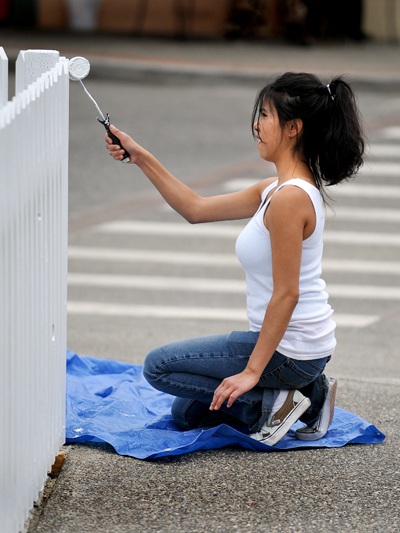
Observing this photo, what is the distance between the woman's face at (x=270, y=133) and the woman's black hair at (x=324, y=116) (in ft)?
0.08

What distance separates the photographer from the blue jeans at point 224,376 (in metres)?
4.36

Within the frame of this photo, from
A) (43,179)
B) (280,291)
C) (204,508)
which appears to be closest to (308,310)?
(280,291)

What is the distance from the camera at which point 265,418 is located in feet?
14.4

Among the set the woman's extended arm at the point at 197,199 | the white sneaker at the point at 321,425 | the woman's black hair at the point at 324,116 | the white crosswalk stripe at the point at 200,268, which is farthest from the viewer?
the white crosswalk stripe at the point at 200,268

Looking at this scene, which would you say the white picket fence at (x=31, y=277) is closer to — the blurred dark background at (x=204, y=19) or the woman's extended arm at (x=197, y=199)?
the woman's extended arm at (x=197, y=199)

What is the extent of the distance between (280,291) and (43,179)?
3.13 feet

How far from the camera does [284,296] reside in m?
4.16

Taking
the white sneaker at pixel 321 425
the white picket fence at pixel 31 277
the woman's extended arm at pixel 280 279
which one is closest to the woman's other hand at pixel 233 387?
the woman's extended arm at pixel 280 279

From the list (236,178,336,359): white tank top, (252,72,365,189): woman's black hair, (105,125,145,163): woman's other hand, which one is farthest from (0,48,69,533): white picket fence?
(252,72,365,189): woman's black hair

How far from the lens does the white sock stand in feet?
14.4

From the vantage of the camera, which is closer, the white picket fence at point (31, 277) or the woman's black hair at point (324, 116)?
the white picket fence at point (31, 277)

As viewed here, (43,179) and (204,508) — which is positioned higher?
(43,179)

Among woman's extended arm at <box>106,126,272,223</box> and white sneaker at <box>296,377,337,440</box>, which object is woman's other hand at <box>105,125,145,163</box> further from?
white sneaker at <box>296,377,337,440</box>

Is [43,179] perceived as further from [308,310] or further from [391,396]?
[391,396]
